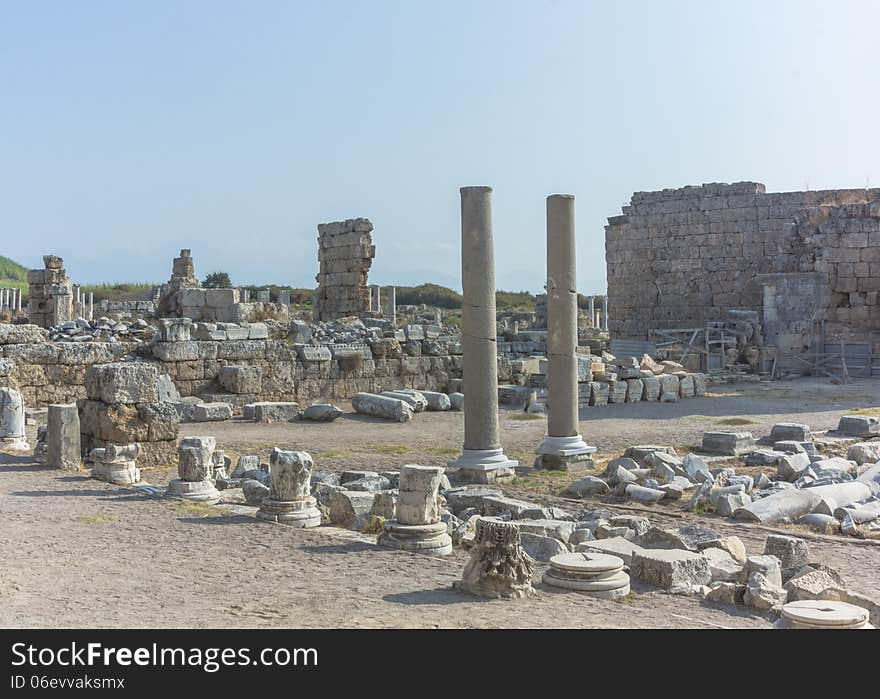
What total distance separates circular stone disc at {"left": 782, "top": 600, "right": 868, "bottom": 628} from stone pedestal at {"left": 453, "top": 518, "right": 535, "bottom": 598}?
167cm

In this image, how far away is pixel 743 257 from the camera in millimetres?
31156

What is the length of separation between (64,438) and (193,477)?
2.50m

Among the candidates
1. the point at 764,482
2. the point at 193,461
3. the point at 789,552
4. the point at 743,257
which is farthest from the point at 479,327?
the point at 743,257

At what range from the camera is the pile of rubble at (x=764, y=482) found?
9.66 meters

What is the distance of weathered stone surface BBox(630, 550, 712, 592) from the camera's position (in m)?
7.15

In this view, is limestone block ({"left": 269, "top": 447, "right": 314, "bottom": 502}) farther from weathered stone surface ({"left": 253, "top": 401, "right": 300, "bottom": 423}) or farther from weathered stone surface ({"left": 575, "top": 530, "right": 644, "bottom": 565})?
weathered stone surface ({"left": 253, "top": 401, "right": 300, "bottom": 423})

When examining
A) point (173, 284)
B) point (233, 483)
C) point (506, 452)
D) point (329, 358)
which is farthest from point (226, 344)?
point (173, 284)

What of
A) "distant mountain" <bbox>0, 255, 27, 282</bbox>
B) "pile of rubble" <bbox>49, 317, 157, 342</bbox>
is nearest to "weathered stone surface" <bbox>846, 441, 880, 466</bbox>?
"pile of rubble" <bbox>49, 317, 157, 342</bbox>

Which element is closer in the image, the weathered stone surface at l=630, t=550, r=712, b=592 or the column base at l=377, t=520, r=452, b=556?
the weathered stone surface at l=630, t=550, r=712, b=592

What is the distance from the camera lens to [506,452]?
14.2 meters

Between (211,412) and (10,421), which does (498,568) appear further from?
(211,412)

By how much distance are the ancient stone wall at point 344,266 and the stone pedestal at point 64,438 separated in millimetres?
15460

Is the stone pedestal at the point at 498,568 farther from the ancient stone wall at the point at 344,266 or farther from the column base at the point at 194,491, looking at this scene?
the ancient stone wall at the point at 344,266

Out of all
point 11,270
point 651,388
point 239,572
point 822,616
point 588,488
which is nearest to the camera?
point 822,616
